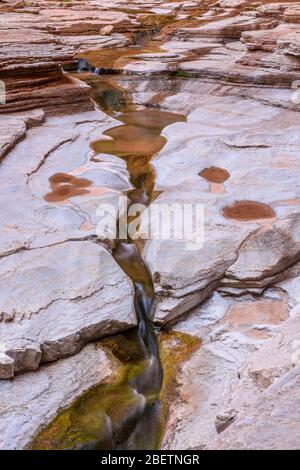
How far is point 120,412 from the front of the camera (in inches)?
164

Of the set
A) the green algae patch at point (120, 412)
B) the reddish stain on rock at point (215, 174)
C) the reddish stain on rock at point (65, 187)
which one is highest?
the reddish stain on rock at point (65, 187)

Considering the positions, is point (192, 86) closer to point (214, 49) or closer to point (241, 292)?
point (214, 49)

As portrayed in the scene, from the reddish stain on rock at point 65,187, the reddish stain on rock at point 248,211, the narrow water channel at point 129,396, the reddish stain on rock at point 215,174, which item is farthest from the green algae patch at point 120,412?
the reddish stain on rock at point 215,174

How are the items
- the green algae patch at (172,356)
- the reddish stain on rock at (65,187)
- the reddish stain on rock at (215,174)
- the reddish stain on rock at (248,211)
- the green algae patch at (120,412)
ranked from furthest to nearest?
the reddish stain on rock at (215,174), the reddish stain on rock at (65,187), the reddish stain on rock at (248,211), the green algae patch at (172,356), the green algae patch at (120,412)

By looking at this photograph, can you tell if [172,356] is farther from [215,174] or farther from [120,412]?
[215,174]

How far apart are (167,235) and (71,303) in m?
1.42

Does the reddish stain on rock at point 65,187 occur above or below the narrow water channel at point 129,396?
above

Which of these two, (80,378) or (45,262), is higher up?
(45,262)

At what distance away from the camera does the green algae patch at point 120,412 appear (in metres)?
3.93

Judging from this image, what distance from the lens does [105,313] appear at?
16.0 feet

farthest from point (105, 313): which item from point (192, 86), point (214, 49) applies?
point (214, 49)

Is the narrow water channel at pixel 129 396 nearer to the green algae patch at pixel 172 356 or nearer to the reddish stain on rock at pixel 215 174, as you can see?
the green algae patch at pixel 172 356

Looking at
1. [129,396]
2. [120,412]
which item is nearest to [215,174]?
[129,396]

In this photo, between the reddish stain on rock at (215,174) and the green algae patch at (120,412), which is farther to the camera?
the reddish stain on rock at (215,174)
